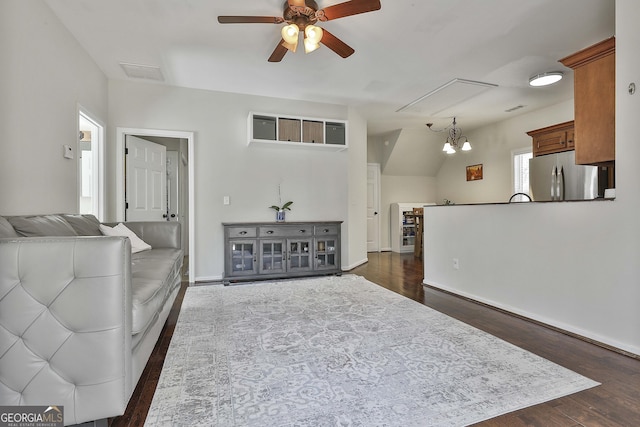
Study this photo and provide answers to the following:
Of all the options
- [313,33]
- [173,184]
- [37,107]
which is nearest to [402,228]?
[173,184]

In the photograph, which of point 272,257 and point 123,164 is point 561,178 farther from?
point 123,164

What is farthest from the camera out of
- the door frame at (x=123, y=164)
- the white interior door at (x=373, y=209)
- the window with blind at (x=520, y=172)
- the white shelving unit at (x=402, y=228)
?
the white interior door at (x=373, y=209)

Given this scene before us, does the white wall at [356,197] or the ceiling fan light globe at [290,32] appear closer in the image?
the ceiling fan light globe at [290,32]

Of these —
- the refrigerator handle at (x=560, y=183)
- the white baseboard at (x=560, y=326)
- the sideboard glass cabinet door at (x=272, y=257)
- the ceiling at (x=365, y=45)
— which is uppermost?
the ceiling at (x=365, y=45)

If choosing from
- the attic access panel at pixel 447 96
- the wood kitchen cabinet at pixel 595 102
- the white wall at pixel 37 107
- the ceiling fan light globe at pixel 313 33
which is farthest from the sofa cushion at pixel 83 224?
the attic access panel at pixel 447 96

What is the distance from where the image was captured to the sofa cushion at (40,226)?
183cm

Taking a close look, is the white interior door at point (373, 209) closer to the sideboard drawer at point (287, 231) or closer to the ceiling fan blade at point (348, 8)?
the sideboard drawer at point (287, 231)

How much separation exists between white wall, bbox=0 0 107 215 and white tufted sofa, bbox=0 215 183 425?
46.3 inches

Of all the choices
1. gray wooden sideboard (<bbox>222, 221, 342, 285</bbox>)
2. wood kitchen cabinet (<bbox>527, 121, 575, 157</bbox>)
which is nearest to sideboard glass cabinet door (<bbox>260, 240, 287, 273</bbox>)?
gray wooden sideboard (<bbox>222, 221, 342, 285</bbox>)

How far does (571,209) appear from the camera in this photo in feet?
8.36

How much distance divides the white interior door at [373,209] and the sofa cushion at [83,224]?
554 cm

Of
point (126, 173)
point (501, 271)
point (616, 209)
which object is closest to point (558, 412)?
point (616, 209)

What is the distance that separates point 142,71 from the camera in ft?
12.4

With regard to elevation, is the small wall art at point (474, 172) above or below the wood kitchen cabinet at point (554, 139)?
below
